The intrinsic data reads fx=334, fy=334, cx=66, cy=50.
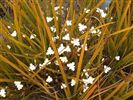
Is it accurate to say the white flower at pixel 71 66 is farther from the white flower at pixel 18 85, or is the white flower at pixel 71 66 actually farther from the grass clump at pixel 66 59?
the white flower at pixel 18 85

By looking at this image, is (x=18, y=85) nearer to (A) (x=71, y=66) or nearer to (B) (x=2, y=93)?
(B) (x=2, y=93)

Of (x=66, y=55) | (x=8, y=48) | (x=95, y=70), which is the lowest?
(x=95, y=70)

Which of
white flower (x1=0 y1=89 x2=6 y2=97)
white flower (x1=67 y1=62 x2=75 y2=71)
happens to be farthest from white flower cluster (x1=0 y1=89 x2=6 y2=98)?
white flower (x1=67 y1=62 x2=75 y2=71)

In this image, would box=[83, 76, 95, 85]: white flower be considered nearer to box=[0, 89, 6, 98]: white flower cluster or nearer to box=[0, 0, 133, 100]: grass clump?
box=[0, 0, 133, 100]: grass clump

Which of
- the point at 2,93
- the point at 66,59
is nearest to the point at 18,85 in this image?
the point at 2,93

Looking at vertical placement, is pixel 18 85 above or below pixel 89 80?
above

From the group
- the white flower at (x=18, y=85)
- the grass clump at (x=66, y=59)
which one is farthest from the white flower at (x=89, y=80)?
the white flower at (x=18, y=85)

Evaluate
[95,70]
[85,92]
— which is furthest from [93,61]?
[85,92]

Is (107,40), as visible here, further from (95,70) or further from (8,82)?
(8,82)
